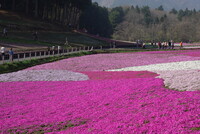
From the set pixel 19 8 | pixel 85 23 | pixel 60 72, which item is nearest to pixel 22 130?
pixel 60 72

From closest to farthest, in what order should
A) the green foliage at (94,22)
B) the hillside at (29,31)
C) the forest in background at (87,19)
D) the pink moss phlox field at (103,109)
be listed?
1. the pink moss phlox field at (103,109)
2. the hillside at (29,31)
3. the forest in background at (87,19)
4. the green foliage at (94,22)

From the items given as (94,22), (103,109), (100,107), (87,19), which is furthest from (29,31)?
(103,109)

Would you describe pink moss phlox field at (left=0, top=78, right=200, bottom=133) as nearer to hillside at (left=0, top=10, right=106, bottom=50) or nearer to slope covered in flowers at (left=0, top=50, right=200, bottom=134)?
slope covered in flowers at (left=0, top=50, right=200, bottom=134)

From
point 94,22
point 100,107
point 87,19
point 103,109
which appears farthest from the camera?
point 94,22

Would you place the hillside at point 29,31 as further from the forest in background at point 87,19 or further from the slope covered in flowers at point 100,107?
the slope covered in flowers at point 100,107

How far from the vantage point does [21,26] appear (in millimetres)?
85062

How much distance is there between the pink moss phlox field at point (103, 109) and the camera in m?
13.2

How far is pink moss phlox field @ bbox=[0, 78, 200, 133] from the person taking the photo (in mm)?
13248

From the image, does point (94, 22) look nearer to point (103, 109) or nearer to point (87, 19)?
point (87, 19)

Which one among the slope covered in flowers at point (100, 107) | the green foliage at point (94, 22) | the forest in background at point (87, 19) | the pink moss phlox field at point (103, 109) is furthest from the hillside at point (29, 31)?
the green foliage at point (94, 22)

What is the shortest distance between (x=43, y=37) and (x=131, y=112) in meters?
71.7

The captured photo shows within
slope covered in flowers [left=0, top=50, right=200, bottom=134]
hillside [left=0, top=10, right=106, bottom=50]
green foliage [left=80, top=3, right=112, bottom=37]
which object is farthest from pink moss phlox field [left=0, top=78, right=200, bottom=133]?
green foliage [left=80, top=3, right=112, bottom=37]

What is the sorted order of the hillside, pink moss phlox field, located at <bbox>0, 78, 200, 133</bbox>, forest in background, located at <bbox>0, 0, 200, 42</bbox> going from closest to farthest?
1. pink moss phlox field, located at <bbox>0, 78, 200, 133</bbox>
2. the hillside
3. forest in background, located at <bbox>0, 0, 200, 42</bbox>

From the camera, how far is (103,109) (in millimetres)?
16859
